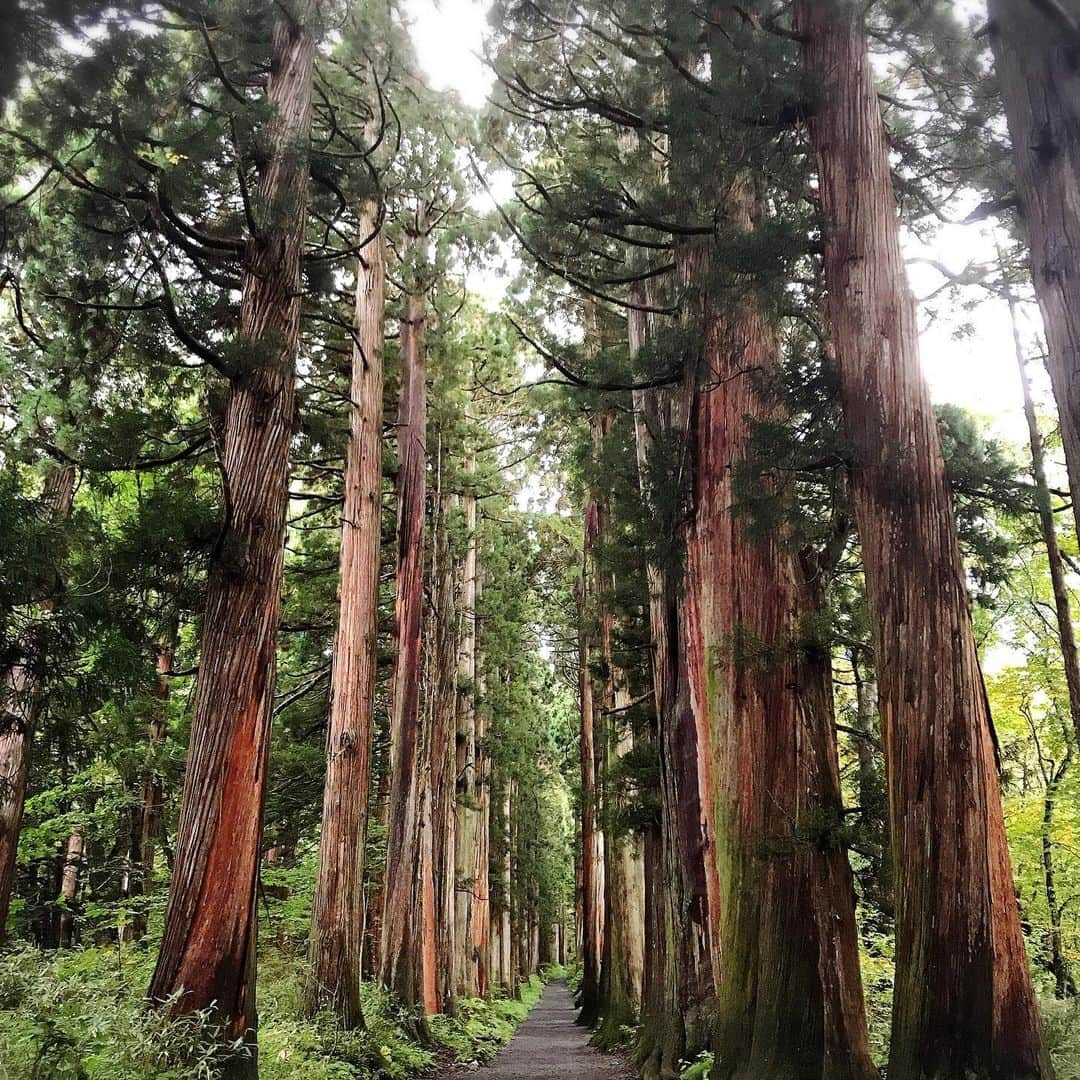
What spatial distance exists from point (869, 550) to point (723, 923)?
321 cm

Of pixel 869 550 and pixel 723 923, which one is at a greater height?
pixel 869 550

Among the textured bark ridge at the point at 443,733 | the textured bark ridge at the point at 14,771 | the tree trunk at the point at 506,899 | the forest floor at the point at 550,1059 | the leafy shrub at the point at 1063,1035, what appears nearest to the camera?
the leafy shrub at the point at 1063,1035

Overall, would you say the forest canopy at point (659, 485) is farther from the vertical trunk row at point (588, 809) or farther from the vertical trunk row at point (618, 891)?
the vertical trunk row at point (588, 809)

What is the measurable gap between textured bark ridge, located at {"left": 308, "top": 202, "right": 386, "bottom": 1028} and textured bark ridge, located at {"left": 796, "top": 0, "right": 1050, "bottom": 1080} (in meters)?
4.48

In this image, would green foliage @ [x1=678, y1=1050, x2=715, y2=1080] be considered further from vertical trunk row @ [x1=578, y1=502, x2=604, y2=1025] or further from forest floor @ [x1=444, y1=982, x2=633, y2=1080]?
vertical trunk row @ [x1=578, y1=502, x2=604, y2=1025]

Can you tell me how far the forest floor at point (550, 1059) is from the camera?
1030 centimetres

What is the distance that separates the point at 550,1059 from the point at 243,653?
961 centimetres

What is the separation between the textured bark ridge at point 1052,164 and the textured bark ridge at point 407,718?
9.93 m

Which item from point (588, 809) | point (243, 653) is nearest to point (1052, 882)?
point (588, 809)

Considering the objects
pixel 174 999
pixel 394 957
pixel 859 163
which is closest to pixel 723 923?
pixel 174 999

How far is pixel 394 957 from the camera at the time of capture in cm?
1188

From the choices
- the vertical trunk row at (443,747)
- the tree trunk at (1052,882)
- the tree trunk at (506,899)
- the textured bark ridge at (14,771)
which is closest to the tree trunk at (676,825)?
the textured bark ridge at (14,771)

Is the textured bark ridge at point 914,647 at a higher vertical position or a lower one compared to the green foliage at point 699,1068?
higher

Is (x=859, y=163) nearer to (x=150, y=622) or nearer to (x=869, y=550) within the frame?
(x=869, y=550)
